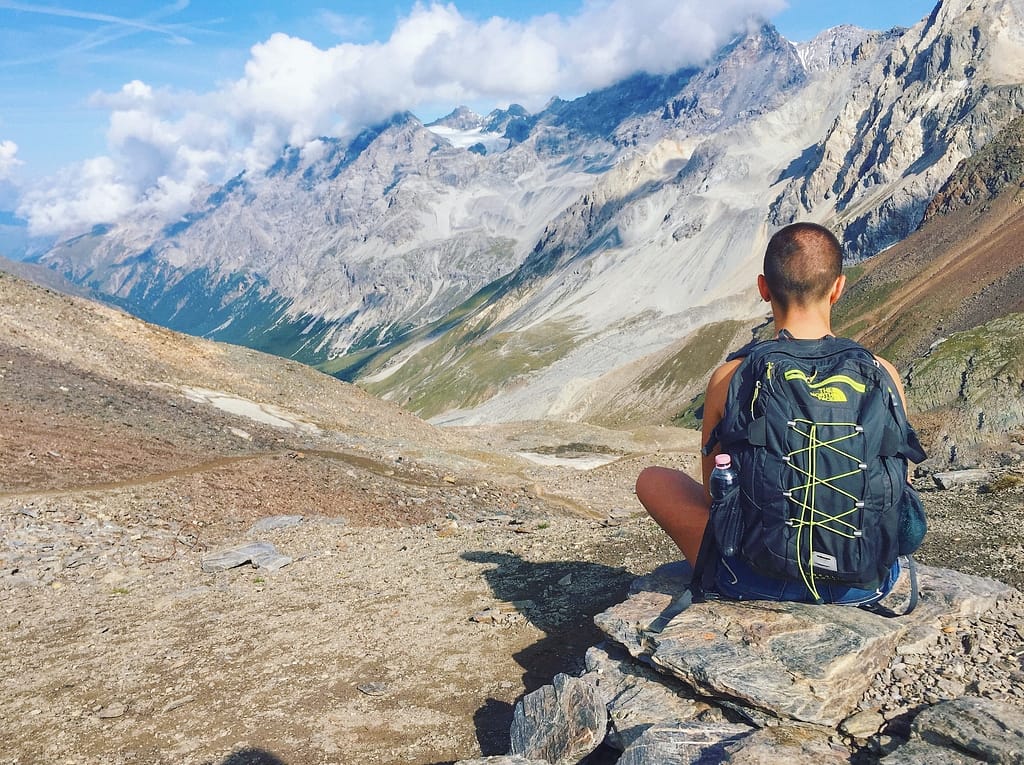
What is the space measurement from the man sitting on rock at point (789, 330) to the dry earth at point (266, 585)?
2903 mm

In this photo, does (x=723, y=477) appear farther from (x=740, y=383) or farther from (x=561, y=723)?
(x=561, y=723)

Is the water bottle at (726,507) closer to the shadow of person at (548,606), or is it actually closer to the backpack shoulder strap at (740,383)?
the backpack shoulder strap at (740,383)

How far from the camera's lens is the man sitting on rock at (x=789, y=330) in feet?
21.1

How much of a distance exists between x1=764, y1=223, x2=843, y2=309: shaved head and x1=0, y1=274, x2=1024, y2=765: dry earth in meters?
5.36

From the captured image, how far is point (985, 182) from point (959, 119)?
75.8 metres

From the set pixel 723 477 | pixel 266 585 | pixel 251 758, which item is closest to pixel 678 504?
pixel 723 477

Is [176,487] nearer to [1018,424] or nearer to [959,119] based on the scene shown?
[1018,424]

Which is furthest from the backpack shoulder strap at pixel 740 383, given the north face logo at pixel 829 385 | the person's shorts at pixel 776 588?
the person's shorts at pixel 776 588

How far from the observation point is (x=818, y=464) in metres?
5.89

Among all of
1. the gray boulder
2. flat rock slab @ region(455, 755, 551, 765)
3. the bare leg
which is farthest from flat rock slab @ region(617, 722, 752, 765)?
the bare leg

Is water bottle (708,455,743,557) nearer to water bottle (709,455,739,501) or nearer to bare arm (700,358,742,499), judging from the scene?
water bottle (709,455,739,501)

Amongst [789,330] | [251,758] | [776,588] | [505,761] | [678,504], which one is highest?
[789,330]

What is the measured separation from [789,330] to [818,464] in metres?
1.39

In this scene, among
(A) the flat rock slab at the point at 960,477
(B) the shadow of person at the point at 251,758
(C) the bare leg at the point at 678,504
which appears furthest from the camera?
(A) the flat rock slab at the point at 960,477
